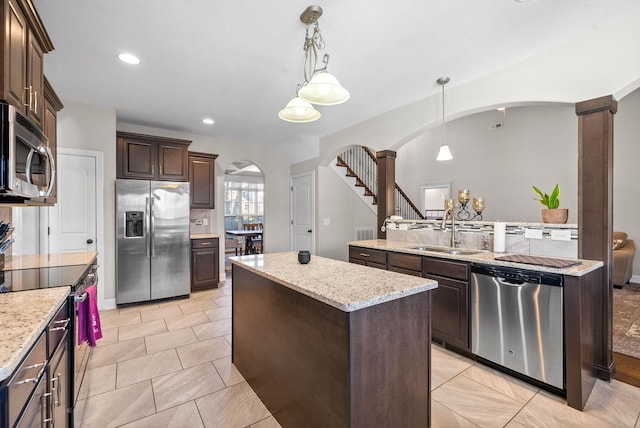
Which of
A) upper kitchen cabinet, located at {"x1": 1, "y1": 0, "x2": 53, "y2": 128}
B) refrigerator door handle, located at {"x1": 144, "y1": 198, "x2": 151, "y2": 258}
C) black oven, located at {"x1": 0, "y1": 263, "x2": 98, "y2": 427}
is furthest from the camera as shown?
refrigerator door handle, located at {"x1": 144, "y1": 198, "x2": 151, "y2": 258}

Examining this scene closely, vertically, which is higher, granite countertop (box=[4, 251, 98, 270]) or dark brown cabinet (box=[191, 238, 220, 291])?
granite countertop (box=[4, 251, 98, 270])

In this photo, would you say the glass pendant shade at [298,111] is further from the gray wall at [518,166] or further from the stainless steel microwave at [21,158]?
the gray wall at [518,166]

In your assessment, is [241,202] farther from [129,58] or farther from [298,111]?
[298,111]

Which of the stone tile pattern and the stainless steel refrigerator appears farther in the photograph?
the stainless steel refrigerator

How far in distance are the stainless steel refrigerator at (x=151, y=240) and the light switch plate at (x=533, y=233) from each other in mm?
4180

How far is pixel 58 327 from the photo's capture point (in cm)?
136

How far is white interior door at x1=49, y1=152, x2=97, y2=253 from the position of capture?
3.66 m

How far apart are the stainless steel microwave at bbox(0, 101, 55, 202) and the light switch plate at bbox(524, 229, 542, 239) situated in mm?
3639

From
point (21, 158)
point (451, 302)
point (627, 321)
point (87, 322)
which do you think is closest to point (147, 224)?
point (87, 322)

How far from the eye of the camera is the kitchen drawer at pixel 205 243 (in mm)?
4664

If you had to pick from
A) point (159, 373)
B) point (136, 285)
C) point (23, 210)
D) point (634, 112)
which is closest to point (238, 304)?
point (159, 373)

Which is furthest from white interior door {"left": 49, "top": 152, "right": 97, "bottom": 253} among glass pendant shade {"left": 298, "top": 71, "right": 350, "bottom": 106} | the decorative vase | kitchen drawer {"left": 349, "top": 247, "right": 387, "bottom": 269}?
the decorative vase

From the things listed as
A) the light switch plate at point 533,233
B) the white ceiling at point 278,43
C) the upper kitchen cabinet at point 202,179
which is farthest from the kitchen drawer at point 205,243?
the light switch plate at point 533,233

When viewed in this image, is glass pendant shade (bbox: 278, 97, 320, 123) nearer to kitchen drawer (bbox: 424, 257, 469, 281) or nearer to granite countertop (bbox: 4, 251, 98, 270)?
kitchen drawer (bbox: 424, 257, 469, 281)
